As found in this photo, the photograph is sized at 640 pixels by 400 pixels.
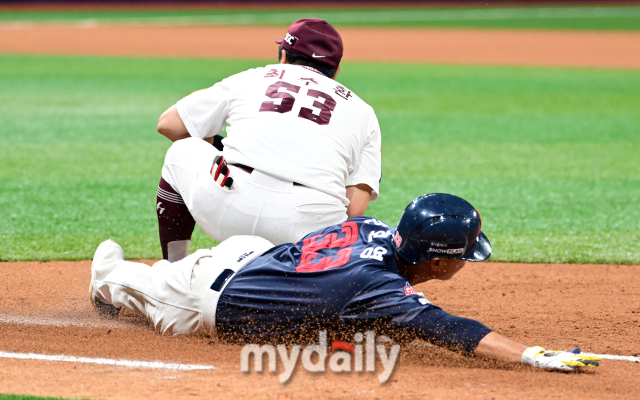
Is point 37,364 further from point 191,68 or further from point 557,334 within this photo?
point 191,68

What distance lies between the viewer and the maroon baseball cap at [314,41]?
4457 millimetres

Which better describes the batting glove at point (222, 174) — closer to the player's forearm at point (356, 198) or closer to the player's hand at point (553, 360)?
the player's forearm at point (356, 198)

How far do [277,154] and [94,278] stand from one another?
3.94 ft

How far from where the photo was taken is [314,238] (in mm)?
3801

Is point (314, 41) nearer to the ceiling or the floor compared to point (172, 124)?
nearer to the ceiling

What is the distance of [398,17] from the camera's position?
31938 mm

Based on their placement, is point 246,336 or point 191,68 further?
point 191,68

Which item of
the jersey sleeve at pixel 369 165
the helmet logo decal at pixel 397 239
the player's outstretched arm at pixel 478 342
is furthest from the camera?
the jersey sleeve at pixel 369 165

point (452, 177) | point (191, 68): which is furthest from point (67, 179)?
point (191, 68)

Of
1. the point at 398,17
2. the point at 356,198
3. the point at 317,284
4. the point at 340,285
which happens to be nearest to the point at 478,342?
the point at 340,285

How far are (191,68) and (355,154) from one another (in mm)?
13739

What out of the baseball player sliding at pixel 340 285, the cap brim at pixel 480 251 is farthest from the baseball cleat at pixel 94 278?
the cap brim at pixel 480 251

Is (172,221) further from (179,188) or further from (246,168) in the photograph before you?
(246,168)

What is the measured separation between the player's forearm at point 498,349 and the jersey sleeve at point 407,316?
1.0 inches
